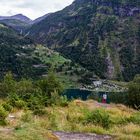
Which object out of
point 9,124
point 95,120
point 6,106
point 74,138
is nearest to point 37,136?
point 74,138

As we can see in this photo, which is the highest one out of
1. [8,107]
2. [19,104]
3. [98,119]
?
[98,119]

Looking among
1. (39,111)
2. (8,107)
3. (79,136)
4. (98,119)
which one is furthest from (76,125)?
(8,107)

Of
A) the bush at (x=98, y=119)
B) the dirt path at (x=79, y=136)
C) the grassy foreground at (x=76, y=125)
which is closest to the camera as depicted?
the grassy foreground at (x=76, y=125)

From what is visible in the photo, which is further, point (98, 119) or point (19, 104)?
point (19, 104)

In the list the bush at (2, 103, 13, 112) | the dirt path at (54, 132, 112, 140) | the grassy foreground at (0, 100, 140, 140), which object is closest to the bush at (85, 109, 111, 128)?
the grassy foreground at (0, 100, 140, 140)

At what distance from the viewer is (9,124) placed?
2062 centimetres

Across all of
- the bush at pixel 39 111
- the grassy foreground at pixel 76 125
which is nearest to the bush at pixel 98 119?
the grassy foreground at pixel 76 125

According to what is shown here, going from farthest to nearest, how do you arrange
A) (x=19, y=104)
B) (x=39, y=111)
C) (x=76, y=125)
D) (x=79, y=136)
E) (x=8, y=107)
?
(x=19, y=104) → (x=8, y=107) → (x=39, y=111) → (x=76, y=125) → (x=79, y=136)

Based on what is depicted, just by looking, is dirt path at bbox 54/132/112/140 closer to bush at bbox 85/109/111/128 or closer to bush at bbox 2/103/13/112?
bush at bbox 85/109/111/128

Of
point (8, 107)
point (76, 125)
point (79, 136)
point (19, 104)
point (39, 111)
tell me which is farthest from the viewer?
point (19, 104)

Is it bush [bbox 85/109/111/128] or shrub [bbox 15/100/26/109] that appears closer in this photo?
bush [bbox 85/109/111/128]

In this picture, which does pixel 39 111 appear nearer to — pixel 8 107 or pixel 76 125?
pixel 8 107

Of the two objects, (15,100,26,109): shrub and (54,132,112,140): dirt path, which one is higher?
(54,132,112,140): dirt path

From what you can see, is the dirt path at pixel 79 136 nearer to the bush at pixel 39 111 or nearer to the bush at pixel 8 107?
the bush at pixel 39 111
